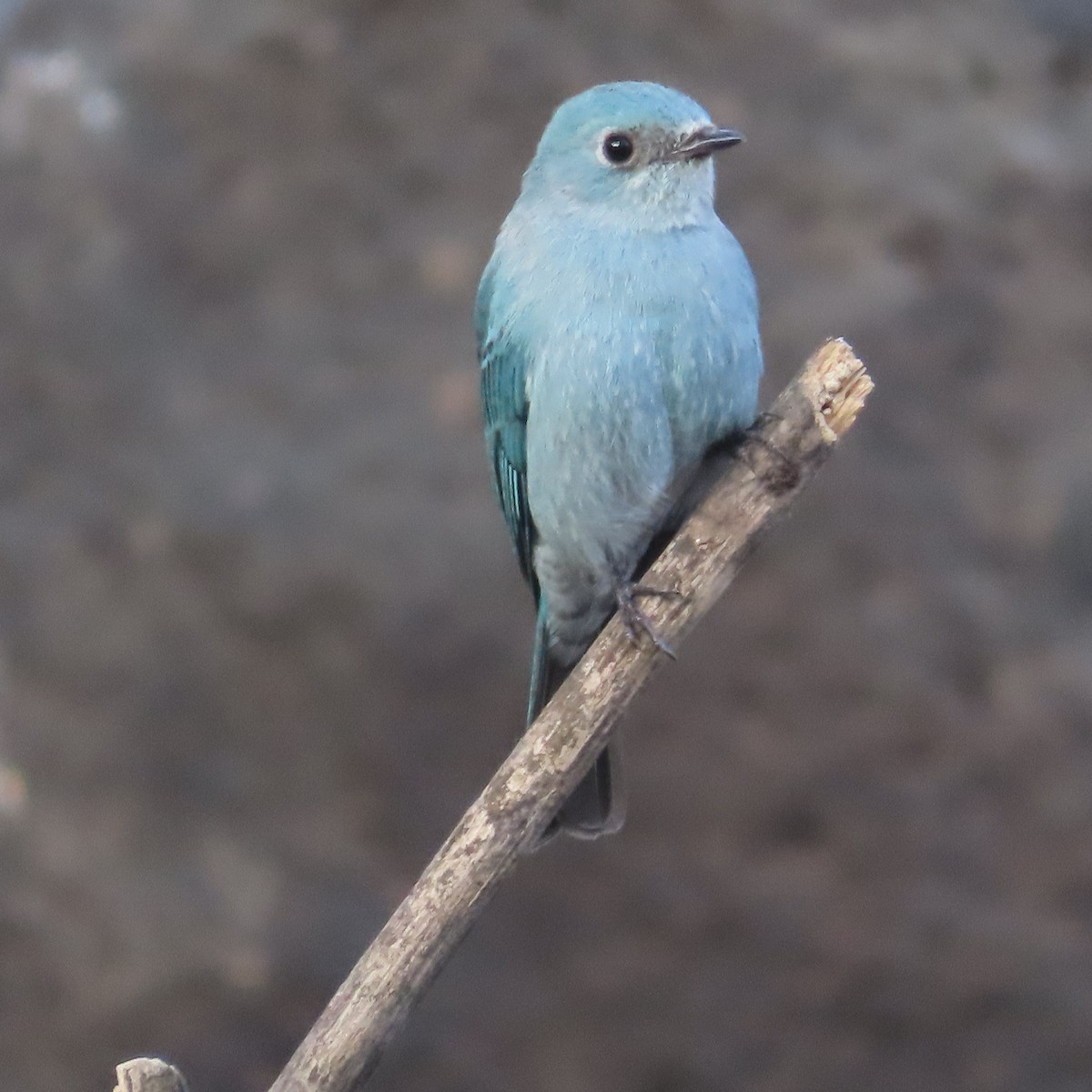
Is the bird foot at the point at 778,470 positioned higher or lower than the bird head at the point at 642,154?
lower

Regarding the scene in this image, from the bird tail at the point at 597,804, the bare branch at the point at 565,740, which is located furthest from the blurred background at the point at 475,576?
the bare branch at the point at 565,740

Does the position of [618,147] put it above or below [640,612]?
above

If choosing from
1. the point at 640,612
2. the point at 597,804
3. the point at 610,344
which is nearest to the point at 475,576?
the point at 597,804

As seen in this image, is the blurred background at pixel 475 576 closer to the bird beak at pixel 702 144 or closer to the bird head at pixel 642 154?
the bird head at pixel 642 154

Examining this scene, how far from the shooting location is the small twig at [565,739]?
6.02ft

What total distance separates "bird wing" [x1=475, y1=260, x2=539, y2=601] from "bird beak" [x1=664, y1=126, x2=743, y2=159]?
1.34 feet

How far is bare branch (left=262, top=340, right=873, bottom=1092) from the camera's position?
6.02 feet

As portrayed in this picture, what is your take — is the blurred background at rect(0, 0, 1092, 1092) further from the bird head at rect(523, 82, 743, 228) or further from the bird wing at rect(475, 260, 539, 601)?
the bird head at rect(523, 82, 743, 228)

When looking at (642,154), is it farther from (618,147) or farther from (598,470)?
(598,470)

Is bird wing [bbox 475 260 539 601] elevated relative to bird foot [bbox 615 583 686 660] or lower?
elevated

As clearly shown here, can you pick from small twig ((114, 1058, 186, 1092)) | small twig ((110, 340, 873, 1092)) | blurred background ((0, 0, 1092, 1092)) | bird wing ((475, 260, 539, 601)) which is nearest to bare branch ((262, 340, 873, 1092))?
small twig ((110, 340, 873, 1092))

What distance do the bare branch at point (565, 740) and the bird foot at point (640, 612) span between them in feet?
0.04

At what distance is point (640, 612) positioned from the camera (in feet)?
6.72

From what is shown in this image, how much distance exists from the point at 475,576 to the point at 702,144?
184 centimetres
